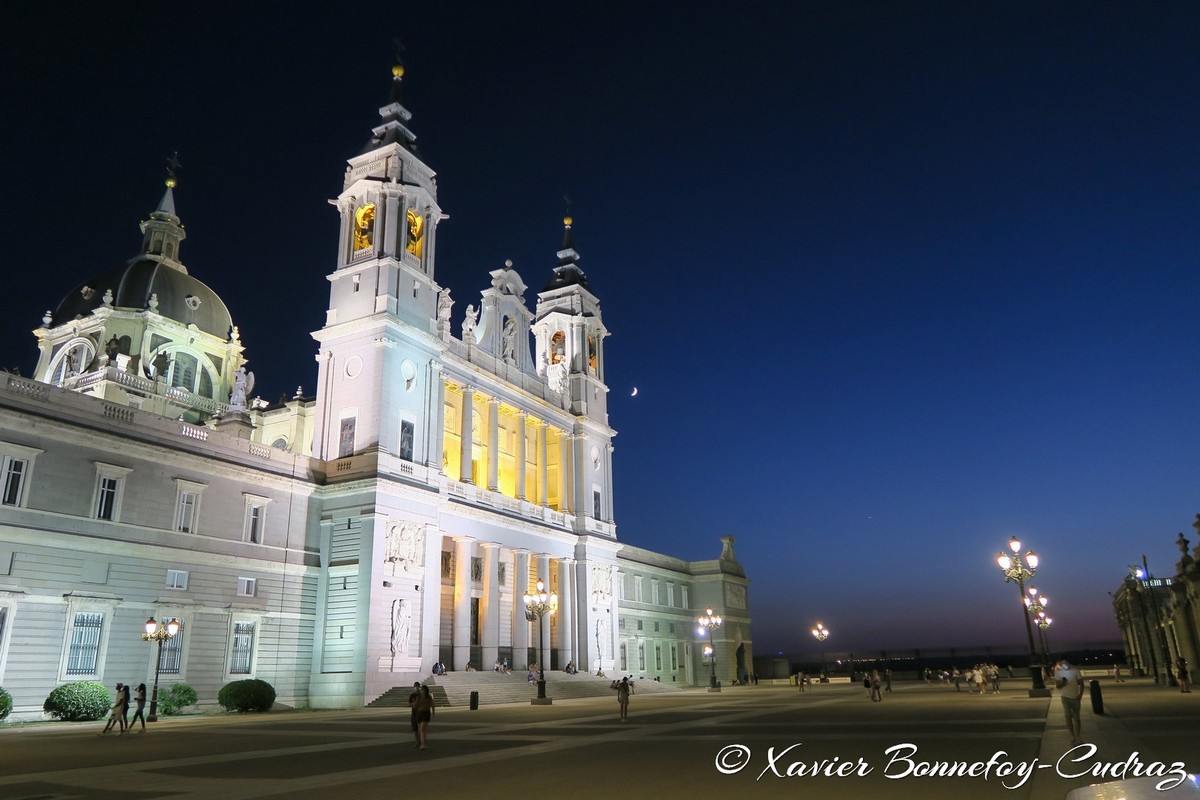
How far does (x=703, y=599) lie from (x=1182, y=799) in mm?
91963

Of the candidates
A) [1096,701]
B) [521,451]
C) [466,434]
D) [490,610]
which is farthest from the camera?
[521,451]

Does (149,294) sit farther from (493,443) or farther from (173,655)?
(173,655)

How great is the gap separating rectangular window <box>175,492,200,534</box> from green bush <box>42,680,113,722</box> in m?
8.22

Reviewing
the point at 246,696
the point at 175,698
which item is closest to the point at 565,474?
the point at 246,696

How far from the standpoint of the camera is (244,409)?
218 ft

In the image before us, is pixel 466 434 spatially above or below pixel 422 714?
above

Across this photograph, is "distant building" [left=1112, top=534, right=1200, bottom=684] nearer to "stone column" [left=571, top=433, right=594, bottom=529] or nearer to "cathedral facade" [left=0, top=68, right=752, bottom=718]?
"cathedral facade" [left=0, top=68, right=752, bottom=718]

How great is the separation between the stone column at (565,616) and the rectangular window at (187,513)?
1173 inches

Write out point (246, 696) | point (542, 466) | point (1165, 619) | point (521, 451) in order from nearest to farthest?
point (246, 696) < point (1165, 619) < point (521, 451) < point (542, 466)

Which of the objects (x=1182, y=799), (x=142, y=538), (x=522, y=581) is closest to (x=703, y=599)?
(x=522, y=581)

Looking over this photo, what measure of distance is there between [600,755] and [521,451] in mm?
45277

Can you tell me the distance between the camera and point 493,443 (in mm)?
59812

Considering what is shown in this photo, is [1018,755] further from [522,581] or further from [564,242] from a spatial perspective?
[564,242]

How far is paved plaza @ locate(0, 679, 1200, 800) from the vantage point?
13.1 metres
